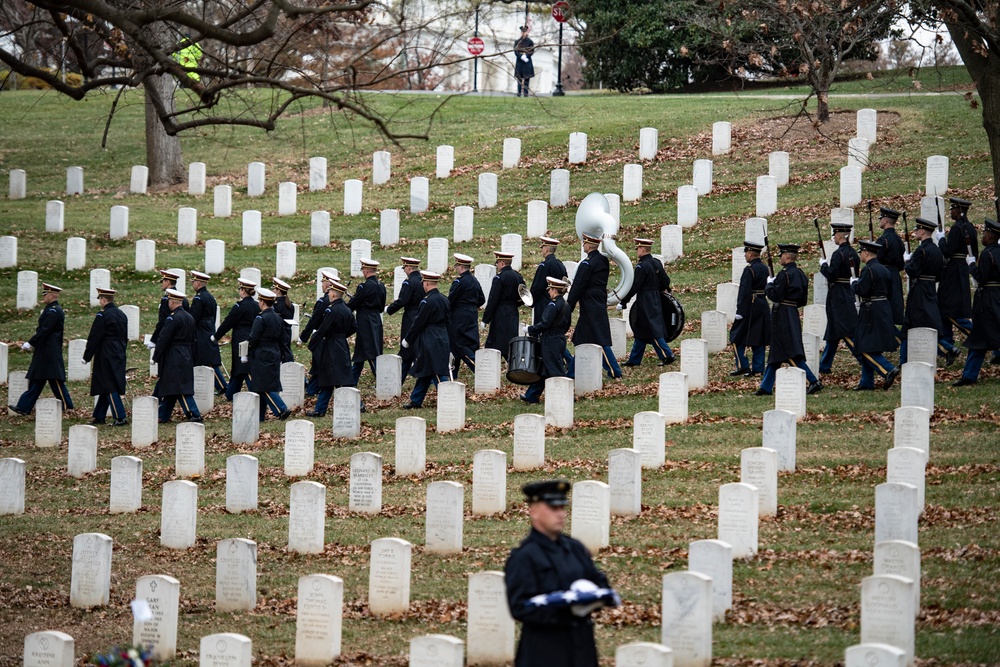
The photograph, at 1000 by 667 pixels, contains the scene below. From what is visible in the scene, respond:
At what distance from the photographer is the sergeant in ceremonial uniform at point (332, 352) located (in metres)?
17.8

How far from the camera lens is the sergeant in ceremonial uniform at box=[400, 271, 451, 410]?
58.0 feet

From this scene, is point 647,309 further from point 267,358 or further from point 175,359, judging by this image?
point 175,359

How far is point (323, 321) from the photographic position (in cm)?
1797

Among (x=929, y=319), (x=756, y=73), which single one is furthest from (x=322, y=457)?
(x=756, y=73)

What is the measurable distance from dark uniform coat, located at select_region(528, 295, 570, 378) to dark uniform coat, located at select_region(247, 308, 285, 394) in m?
3.42

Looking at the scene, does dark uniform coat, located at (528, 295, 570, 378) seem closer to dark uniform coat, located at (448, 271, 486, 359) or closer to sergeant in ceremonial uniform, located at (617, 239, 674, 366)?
sergeant in ceremonial uniform, located at (617, 239, 674, 366)

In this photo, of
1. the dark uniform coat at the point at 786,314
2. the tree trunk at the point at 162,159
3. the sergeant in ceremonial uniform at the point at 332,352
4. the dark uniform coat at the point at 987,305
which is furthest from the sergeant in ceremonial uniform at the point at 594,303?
the tree trunk at the point at 162,159

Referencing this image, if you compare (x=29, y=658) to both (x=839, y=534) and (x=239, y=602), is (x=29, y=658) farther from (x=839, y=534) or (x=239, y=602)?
(x=839, y=534)

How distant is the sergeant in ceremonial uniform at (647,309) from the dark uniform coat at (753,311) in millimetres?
1011

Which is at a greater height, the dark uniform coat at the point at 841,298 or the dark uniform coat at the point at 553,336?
the dark uniform coat at the point at 841,298

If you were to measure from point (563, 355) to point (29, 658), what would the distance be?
378 inches

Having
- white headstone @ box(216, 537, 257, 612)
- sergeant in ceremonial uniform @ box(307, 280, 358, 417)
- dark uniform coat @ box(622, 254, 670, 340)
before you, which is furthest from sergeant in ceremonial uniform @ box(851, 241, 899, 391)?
white headstone @ box(216, 537, 257, 612)

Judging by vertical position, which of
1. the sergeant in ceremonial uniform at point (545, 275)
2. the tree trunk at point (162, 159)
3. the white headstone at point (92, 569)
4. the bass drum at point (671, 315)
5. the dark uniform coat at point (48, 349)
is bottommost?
the white headstone at point (92, 569)

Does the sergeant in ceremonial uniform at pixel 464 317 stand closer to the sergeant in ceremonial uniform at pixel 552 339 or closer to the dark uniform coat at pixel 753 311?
the sergeant in ceremonial uniform at pixel 552 339
